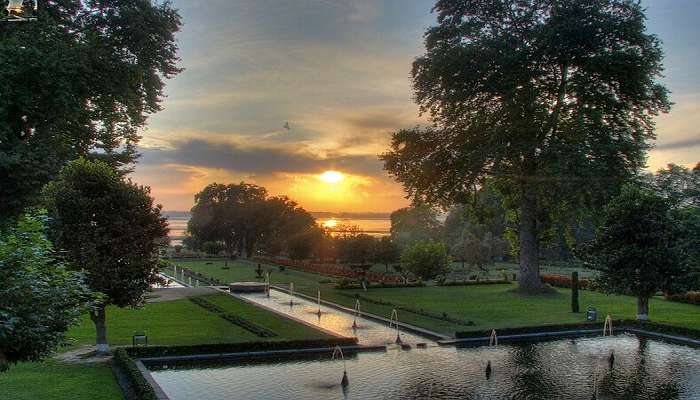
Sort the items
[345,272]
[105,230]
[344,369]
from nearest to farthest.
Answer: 1. [344,369]
2. [105,230]
3. [345,272]

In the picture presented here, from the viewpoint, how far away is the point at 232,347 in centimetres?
2148

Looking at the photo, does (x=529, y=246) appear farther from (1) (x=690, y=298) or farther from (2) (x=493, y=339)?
(2) (x=493, y=339)

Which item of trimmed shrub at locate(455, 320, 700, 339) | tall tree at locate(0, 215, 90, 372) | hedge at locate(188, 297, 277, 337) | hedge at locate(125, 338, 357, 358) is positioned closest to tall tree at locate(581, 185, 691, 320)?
trimmed shrub at locate(455, 320, 700, 339)

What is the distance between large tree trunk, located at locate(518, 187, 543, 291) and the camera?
1684 inches

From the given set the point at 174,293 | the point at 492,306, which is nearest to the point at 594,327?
the point at 492,306

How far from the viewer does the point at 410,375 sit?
18797 millimetres

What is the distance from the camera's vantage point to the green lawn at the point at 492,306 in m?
29.8

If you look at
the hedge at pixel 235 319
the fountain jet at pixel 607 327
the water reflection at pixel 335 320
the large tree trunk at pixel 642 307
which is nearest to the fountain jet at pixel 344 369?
the water reflection at pixel 335 320

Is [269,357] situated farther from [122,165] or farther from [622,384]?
[122,165]

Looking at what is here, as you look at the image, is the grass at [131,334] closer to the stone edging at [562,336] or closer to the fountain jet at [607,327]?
the stone edging at [562,336]

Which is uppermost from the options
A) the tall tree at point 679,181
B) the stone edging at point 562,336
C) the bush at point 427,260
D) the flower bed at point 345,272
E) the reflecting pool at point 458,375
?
the tall tree at point 679,181

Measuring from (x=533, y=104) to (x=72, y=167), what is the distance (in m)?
28.1

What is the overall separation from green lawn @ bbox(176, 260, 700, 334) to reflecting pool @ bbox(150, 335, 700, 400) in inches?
207

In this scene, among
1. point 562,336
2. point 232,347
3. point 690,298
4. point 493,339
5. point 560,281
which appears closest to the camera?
point 232,347
